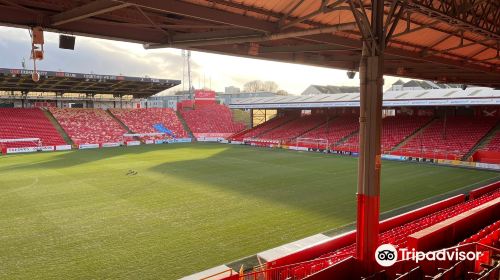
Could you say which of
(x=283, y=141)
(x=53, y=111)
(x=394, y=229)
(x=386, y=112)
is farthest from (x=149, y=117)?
(x=394, y=229)

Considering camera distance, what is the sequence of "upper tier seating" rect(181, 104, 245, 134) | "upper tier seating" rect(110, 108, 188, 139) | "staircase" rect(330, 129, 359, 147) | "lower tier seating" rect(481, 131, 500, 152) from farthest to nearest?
1. "upper tier seating" rect(181, 104, 245, 134)
2. "upper tier seating" rect(110, 108, 188, 139)
3. "staircase" rect(330, 129, 359, 147)
4. "lower tier seating" rect(481, 131, 500, 152)

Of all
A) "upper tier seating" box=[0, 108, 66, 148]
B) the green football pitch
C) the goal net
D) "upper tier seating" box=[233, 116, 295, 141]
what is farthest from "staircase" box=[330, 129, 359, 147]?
"upper tier seating" box=[0, 108, 66, 148]

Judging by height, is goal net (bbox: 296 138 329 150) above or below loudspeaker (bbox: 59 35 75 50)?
below

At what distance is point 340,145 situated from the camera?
39969 mm

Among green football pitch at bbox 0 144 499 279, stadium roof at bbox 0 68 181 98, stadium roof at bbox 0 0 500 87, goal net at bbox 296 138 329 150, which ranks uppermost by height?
stadium roof at bbox 0 68 181 98

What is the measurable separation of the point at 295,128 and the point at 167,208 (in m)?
34.5

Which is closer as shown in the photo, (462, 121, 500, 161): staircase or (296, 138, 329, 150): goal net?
(462, 121, 500, 161): staircase

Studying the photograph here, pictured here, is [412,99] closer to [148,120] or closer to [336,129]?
[336,129]

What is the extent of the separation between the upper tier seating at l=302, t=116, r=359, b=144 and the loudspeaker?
3649 cm

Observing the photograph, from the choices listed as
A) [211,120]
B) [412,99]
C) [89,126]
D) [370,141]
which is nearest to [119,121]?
[89,126]

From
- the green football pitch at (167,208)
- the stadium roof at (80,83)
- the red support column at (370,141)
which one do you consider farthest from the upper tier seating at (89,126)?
the red support column at (370,141)

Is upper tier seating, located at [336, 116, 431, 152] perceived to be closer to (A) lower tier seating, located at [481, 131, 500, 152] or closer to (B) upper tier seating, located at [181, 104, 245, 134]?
(A) lower tier seating, located at [481, 131, 500, 152]

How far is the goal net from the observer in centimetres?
4103

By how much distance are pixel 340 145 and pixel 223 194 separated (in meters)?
23.9
